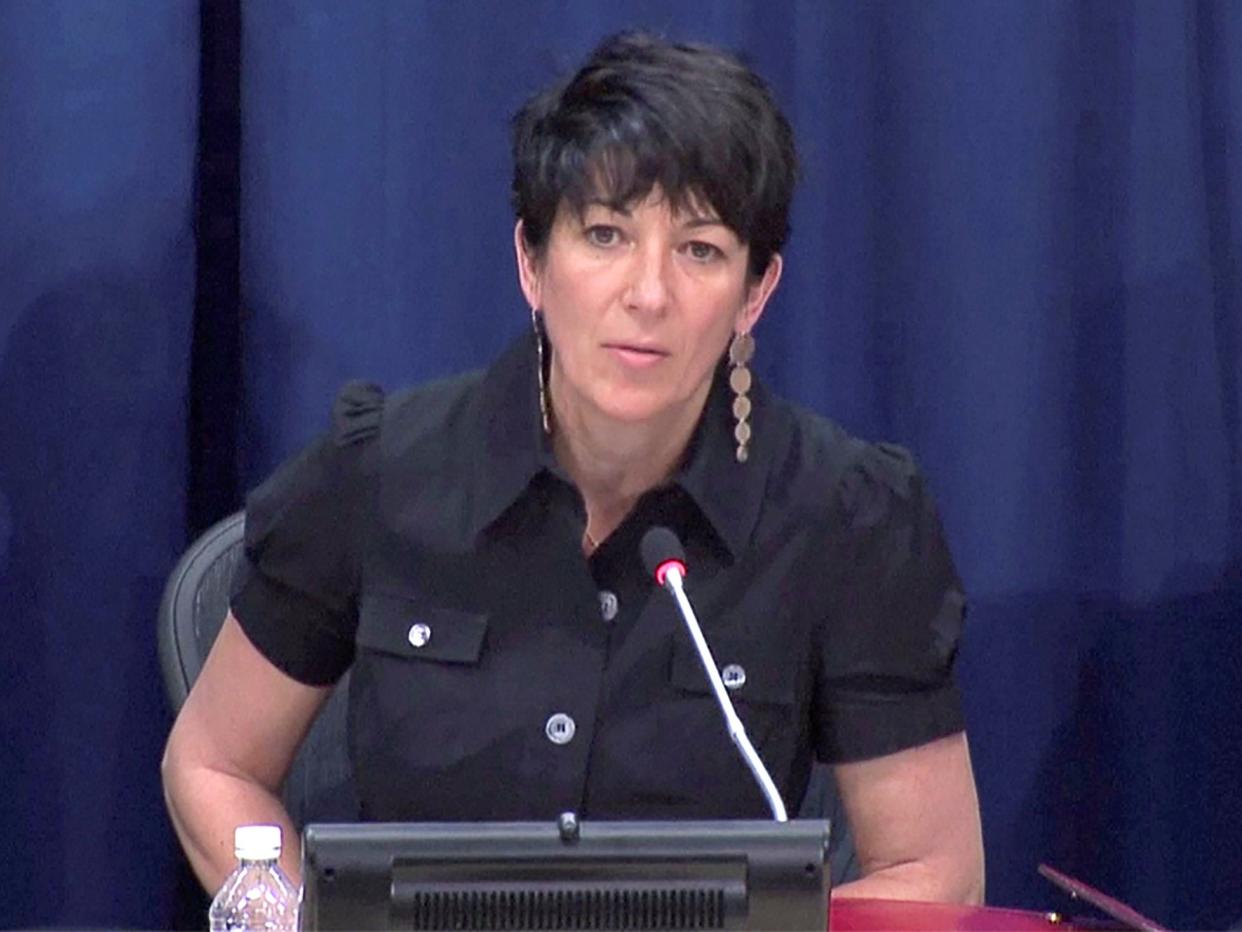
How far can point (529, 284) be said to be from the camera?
2008 millimetres

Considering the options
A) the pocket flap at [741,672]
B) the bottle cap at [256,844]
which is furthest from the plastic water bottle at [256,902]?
the pocket flap at [741,672]

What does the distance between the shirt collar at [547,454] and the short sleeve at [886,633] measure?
87 mm

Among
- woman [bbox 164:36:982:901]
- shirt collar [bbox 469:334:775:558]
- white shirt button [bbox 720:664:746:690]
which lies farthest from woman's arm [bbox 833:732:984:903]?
shirt collar [bbox 469:334:775:558]

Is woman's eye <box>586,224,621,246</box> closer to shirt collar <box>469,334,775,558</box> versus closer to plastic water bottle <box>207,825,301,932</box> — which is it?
shirt collar <box>469,334,775,558</box>

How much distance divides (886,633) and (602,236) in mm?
417

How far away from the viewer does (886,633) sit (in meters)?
2.01

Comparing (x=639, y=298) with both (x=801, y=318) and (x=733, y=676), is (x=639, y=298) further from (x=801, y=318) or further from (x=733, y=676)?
(x=801, y=318)

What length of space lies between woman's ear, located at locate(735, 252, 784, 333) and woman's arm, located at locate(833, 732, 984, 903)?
1.26ft

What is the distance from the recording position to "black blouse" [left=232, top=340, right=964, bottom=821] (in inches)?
77.6

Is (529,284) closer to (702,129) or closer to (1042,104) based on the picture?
(702,129)

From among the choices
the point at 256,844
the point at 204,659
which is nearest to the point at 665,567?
the point at 256,844

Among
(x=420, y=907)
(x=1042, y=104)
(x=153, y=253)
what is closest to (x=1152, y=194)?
(x=1042, y=104)

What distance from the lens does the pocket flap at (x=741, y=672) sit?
1976mm

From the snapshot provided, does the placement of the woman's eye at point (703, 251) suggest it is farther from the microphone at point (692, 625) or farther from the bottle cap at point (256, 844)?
the bottle cap at point (256, 844)
